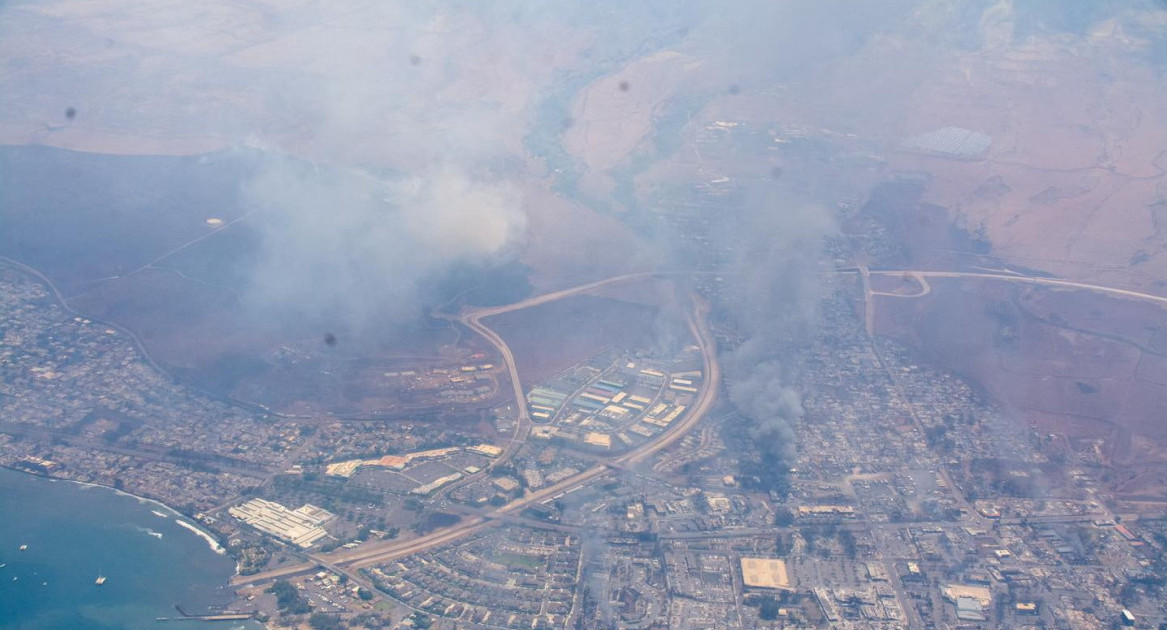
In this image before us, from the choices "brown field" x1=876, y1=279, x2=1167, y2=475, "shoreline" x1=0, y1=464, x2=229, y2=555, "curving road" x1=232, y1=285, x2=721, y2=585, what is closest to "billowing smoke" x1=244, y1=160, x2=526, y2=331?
"curving road" x1=232, y1=285, x2=721, y2=585

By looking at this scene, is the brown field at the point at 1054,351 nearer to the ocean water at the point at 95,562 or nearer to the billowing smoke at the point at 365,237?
the billowing smoke at the point at 365,237

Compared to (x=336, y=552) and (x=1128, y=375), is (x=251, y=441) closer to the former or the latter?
(x=336, y=552)

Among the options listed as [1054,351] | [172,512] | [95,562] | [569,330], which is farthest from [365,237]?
[1054,351]

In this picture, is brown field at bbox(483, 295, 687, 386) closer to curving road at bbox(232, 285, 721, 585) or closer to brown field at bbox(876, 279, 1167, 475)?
curving road at bbox(232, 285, 721, 585)

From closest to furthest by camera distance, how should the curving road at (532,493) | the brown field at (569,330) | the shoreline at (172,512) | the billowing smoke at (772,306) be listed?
the curving road at (532,493)
the shoreline at (172,512)
the billowing smoke at (772,306)
the brown field at (569,330)

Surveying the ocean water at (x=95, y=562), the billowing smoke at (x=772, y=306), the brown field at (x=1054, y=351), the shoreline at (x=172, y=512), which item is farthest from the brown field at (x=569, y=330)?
the ocean water at (x=95, y=562)

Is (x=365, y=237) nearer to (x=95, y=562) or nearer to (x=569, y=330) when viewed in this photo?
(x=569, y=330)
